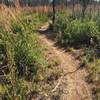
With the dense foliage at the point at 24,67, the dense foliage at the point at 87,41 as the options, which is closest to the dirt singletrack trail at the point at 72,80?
the dense foliage at the point at 87,41

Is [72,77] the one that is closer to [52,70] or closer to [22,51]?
[52,70]

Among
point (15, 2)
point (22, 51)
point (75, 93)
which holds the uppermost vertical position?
point (15, 2)

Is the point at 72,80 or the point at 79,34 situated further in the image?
the point at 79,34

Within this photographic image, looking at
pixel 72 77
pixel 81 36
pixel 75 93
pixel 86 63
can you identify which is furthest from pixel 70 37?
pixel 75 93

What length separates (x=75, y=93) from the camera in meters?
6.11

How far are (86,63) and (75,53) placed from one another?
3.92ft

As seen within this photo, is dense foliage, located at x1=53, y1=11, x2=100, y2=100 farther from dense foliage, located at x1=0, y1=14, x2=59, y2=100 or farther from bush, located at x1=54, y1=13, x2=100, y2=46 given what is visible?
dense foliage, located at x1=0, y1=14, x2=59, y2=100

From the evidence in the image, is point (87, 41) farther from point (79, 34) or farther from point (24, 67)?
point (24, 67)

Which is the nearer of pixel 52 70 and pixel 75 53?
pixel 52 70

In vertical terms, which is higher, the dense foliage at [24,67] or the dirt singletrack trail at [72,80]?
the dense foliage at [24,67]

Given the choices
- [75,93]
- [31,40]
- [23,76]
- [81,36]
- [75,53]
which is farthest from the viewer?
[81,36]

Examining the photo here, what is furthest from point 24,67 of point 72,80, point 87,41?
point 87,41

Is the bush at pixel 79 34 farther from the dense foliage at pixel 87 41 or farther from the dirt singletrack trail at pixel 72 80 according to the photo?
the dirt singletrack trail at pixel 72 80

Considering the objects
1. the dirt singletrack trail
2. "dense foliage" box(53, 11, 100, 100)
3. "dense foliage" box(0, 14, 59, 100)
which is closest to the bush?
"dense foliage" box(53, 11, 100, 100)
